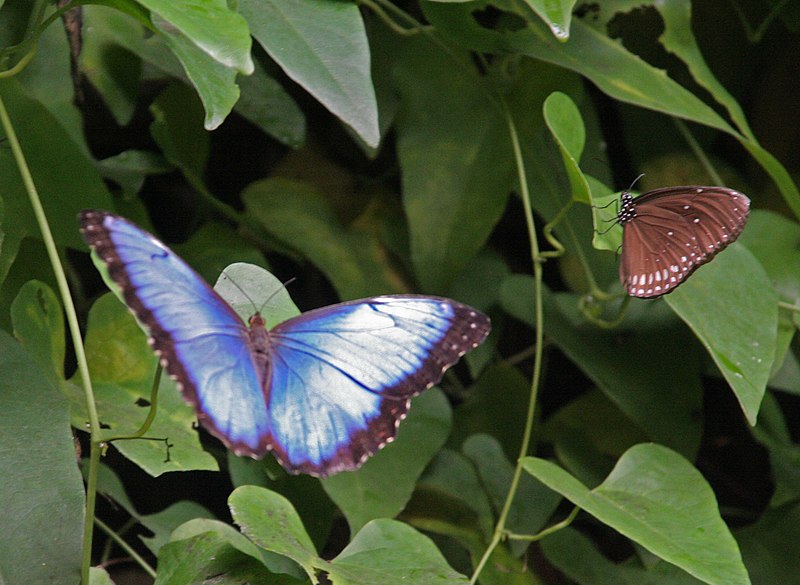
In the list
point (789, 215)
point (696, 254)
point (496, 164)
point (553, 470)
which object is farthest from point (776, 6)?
point (553, 470)

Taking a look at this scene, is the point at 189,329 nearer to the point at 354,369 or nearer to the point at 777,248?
the point at 354,369

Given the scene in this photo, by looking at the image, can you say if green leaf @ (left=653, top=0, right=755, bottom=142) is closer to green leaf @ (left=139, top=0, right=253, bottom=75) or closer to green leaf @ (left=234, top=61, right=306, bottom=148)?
green leaf @ (left=234, top=61, right=306, bottom=148)

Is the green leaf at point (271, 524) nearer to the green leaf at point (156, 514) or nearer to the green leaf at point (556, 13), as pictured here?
the green leaf at point (156, 514)

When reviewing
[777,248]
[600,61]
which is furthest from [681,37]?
[777,248]

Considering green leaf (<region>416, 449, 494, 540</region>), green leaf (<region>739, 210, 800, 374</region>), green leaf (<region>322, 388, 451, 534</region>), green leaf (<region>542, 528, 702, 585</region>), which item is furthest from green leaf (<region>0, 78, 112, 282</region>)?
green leaf (<region>739, 210, 800, 374</region>)

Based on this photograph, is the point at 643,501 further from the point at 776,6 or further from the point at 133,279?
the point at 776,6
